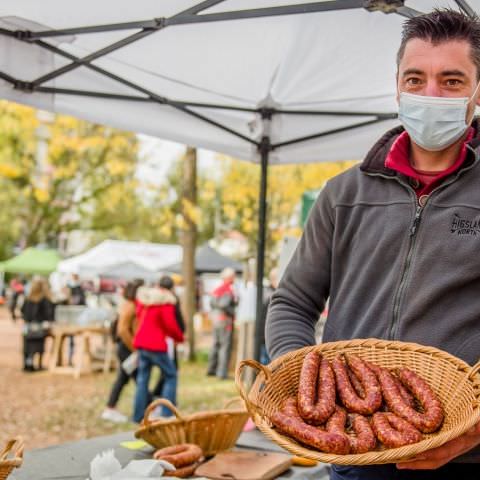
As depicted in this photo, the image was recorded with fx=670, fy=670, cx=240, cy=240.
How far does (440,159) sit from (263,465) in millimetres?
2205

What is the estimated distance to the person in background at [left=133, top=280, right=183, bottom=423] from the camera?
875 cm

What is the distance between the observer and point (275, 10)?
3180 mm

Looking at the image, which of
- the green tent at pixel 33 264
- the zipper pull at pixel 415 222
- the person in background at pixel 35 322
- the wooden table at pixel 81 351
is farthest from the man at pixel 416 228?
the green tent at pixel 33 264

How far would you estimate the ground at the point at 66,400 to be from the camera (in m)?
8.70

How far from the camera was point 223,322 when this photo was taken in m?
12.8

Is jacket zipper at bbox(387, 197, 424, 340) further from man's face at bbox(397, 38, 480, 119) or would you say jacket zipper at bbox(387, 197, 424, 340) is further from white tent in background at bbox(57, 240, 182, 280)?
white tent in background at bbox(57, 240, 182, 280)

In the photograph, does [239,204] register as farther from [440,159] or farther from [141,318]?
[440,159]

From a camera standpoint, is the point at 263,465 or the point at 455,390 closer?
the point at 455,390

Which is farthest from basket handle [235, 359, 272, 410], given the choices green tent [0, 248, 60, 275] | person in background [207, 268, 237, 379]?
green tent [0, 248, 60, 275]

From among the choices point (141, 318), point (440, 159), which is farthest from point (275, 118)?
point (141, 318)

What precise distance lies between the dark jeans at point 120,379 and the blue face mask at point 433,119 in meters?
7.71

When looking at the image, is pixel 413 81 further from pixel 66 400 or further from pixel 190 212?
pixel 190 212

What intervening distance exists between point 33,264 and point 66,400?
15422 mm

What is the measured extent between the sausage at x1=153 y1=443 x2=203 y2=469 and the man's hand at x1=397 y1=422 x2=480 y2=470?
1.89m
